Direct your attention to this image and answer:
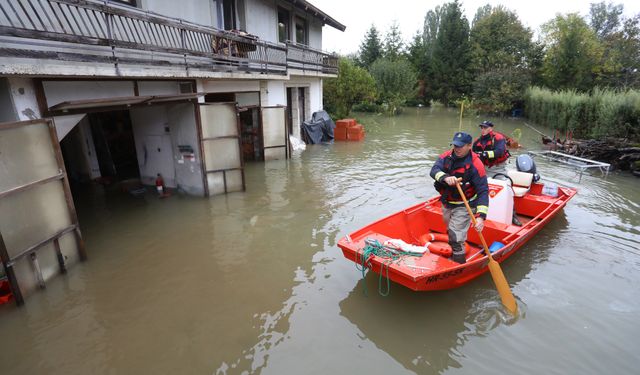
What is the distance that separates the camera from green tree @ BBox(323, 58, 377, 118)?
24.9 metres

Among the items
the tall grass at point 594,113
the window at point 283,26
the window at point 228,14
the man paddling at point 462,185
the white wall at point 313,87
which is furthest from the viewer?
the white wall at point 313,87

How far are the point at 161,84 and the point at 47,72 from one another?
3.69 metres

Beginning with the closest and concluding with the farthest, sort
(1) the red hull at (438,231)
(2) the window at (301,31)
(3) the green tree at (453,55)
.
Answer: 1. (1) the red hull at (438,231)
2. (2) the window at (301,31)
3. (3) the green tree at (453,55)

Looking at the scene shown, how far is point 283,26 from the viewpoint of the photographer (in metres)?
17.3

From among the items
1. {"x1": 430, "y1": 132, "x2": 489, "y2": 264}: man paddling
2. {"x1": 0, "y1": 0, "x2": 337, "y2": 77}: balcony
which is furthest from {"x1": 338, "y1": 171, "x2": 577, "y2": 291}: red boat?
{"x1": 0, "y1": 0, "x2": 337, "y2": 77}: balcony

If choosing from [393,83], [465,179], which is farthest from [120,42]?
[393,83]

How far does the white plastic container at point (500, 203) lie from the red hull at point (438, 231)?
47 cm

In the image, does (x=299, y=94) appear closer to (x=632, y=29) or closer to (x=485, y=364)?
(x=485, y=364)

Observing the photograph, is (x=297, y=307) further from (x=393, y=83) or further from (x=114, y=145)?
(x=393, y=83)

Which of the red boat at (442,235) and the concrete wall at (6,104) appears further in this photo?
the concrete wall at (6,104)

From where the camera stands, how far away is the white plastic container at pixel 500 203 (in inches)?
265

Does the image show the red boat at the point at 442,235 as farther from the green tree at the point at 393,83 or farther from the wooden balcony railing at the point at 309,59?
the green tree at the point at 393,83

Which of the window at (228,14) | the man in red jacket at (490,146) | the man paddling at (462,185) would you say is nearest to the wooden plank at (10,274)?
the man paddling at (462,185)

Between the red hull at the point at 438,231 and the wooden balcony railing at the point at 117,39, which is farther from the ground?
the wooden balcony railing at the point at 117,39
